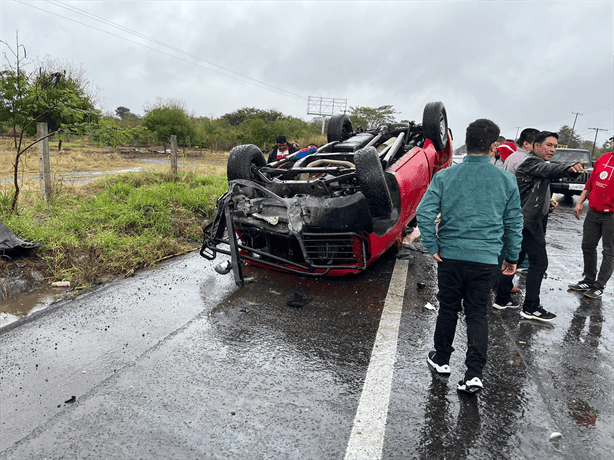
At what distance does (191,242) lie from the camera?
21.3 feet

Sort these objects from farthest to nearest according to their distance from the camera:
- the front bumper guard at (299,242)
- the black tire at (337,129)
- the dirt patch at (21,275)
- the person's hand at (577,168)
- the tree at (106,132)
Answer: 1. the black tire at (337,129)
2. the tree at (106,132)
3. the dirt patch at (21,275)
4. the front bumper guard at (299,242)
5. the person's hand at (577,168)

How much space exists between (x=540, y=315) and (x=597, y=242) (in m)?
1.44

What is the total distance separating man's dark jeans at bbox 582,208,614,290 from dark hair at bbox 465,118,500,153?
2.80 metres

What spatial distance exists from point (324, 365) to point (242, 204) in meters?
1.91

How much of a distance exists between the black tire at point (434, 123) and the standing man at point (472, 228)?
329 centimetres

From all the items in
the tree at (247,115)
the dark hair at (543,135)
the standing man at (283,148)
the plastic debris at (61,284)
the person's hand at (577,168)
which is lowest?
the plastic debris at (61,284)

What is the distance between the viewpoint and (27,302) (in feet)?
13.5

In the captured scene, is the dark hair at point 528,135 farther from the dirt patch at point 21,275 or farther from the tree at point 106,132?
the tree at point 106,132

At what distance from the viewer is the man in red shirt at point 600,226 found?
14.7 feet

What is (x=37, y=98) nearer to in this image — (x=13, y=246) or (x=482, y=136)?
(x=13, y=246)

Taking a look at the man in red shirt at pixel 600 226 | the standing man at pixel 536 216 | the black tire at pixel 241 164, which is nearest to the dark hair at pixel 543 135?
the standing man at pixel 536 216

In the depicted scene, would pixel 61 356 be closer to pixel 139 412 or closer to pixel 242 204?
pixel 139 412

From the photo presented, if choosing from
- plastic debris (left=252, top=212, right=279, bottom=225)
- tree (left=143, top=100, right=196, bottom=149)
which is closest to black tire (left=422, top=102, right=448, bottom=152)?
plastic debris (left=252, top=212, right=279, bottom=225)

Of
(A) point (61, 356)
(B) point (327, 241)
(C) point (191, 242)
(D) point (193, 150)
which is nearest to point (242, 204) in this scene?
(B) point (327, 241)
